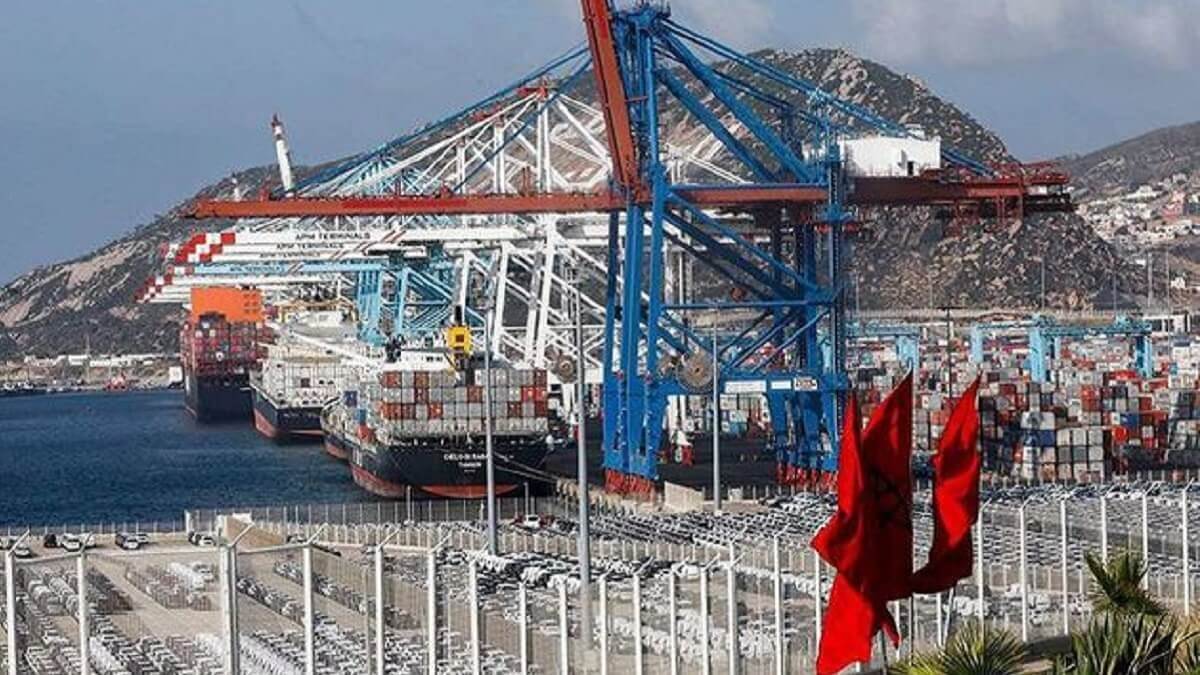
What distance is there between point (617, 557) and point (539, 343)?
1607 inches

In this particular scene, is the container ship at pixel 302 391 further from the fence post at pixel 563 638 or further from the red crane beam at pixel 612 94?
the fence post at pixel 563 638

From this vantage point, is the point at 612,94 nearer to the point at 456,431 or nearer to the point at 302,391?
the point at 456,431

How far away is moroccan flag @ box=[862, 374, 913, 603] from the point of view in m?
16.5

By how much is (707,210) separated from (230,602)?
42467mm

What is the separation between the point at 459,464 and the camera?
68.6m

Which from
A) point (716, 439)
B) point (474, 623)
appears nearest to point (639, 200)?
point (716, 439)

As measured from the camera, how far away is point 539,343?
7881 centimetres

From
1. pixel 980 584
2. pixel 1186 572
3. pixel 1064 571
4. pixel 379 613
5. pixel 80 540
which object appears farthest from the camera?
pixel 80 540

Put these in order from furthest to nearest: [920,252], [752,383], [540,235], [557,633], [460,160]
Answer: [920,252] → [460,160] → [540,235] → [752,383] → [557,633]

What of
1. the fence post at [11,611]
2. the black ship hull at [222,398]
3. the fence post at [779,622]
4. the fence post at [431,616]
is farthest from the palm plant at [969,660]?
the black ship hull at [222,398]

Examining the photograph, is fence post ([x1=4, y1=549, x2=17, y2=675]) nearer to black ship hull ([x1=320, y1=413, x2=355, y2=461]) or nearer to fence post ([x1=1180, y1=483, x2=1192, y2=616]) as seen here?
fence post ([x1=1180, y1=483, x2=1192, y2=616])

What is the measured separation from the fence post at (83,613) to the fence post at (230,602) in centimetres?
106

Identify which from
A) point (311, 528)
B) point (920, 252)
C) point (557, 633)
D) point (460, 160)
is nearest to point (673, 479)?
point (311, 528)

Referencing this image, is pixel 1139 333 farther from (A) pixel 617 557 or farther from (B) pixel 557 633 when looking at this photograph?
(B) pixel 557 633
